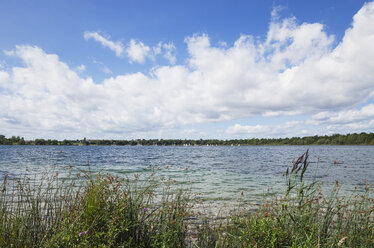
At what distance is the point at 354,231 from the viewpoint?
4.95 metres

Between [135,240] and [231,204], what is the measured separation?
5731 millimetres

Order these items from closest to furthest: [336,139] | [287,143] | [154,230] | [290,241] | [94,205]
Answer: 1. [94,205]
2. [290,241]
3. [154,230]
4. [336,139]
5. [287,143]

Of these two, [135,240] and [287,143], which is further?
[287,143]

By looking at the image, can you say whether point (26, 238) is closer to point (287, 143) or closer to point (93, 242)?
point (93, 242)

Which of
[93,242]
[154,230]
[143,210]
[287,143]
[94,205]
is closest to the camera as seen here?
[93,242]

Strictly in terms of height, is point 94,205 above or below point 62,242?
above

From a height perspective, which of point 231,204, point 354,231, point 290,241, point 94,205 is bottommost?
point 231,204

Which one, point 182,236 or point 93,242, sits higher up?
point 93,242

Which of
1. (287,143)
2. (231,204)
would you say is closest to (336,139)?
(287,143)

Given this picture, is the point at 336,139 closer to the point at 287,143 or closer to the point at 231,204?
the point at 287,143

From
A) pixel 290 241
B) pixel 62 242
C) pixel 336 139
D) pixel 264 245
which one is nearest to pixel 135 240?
pixel 62 242

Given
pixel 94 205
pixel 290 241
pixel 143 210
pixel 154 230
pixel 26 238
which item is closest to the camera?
pixel 94 205

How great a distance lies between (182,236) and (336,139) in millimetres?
187520

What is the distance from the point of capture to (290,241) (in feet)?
12.3
